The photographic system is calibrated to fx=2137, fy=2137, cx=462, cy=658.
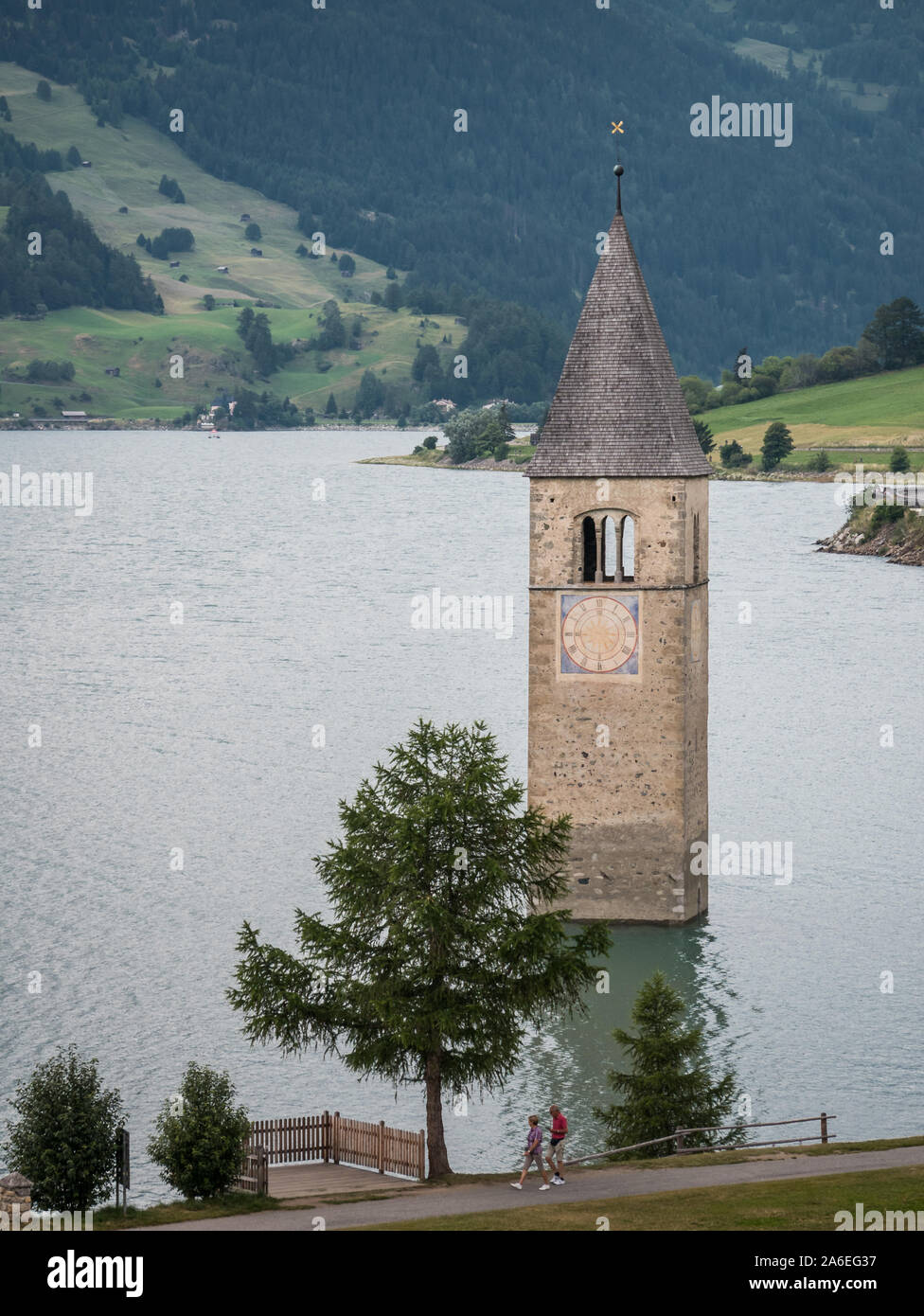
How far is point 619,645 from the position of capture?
5062cm

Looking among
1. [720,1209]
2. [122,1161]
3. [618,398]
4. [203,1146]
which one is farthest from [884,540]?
[720,1209]

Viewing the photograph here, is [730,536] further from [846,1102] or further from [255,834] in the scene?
[846,1102]

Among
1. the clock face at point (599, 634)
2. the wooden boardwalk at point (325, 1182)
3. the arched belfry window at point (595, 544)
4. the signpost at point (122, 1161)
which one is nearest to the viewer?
the signpost at point (122, 1161)

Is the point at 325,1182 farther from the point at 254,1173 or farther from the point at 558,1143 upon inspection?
the point at 558,1143

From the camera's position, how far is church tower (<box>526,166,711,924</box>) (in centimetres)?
5025

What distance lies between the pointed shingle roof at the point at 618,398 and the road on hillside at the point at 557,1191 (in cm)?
2067

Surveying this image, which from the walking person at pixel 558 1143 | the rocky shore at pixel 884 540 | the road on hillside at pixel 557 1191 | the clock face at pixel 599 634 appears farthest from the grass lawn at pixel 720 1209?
the rocky shore at pixel 884 540

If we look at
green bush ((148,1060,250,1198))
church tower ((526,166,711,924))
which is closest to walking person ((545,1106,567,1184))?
green bush ((148,1060,250,1198))

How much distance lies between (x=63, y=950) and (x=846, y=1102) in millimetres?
19610

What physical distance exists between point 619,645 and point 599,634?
53cm

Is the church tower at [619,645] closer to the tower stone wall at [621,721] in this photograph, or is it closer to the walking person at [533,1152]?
the tower stone wall at [621,721]

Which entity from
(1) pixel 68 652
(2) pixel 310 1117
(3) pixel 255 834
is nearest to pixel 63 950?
(3) pixel 255 834

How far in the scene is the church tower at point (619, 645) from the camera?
5025 cm

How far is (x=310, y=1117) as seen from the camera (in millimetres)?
35906
